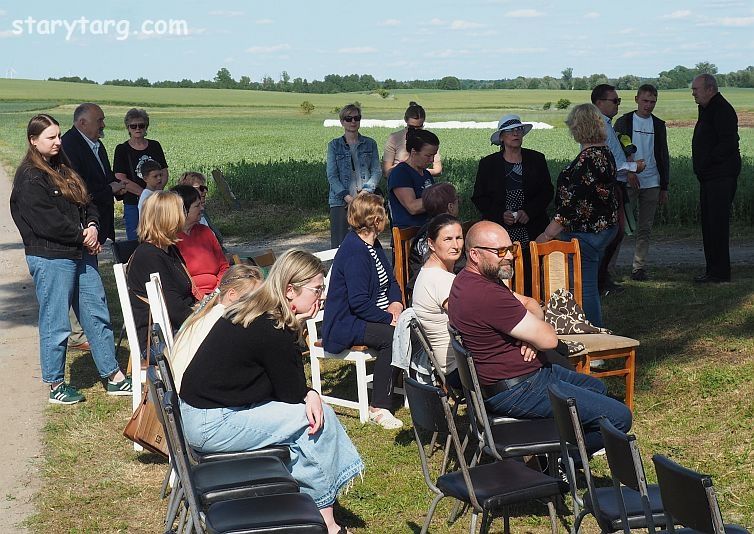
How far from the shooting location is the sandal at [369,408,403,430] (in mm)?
7059

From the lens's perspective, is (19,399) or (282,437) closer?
(282,437)

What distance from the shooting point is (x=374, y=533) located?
211 inches

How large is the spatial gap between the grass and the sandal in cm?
6

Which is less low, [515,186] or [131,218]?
[515,186]

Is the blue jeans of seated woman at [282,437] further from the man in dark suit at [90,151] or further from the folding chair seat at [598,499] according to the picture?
the man in dark suit at [90,151]

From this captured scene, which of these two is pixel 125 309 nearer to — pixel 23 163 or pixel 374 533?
pixel 23 163

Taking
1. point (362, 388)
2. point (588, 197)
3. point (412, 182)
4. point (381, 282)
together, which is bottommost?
point (362, 388)

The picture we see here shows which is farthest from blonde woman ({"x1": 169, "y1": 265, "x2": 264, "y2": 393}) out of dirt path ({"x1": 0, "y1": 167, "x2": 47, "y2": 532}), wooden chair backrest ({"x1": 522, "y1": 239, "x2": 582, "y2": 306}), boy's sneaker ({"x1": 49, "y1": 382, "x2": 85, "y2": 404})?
boy's sneaker ({"x1": 49, "y1": 382, "x2": 85, "y2": 404})

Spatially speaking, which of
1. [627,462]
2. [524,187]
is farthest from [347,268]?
[627,462]

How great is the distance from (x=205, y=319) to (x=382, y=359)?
2.19 metres

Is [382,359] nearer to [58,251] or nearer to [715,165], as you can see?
[58,251]

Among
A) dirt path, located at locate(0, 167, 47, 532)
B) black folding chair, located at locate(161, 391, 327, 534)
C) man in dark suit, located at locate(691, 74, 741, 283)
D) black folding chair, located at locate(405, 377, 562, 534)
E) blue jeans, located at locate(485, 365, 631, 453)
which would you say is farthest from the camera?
man in dark suit, located at locate(691, 74, 741, 283)

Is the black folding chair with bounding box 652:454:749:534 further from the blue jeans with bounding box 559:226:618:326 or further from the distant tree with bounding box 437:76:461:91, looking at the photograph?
the distant tree with bounding box 437:76:461:91

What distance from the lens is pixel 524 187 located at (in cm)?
902
